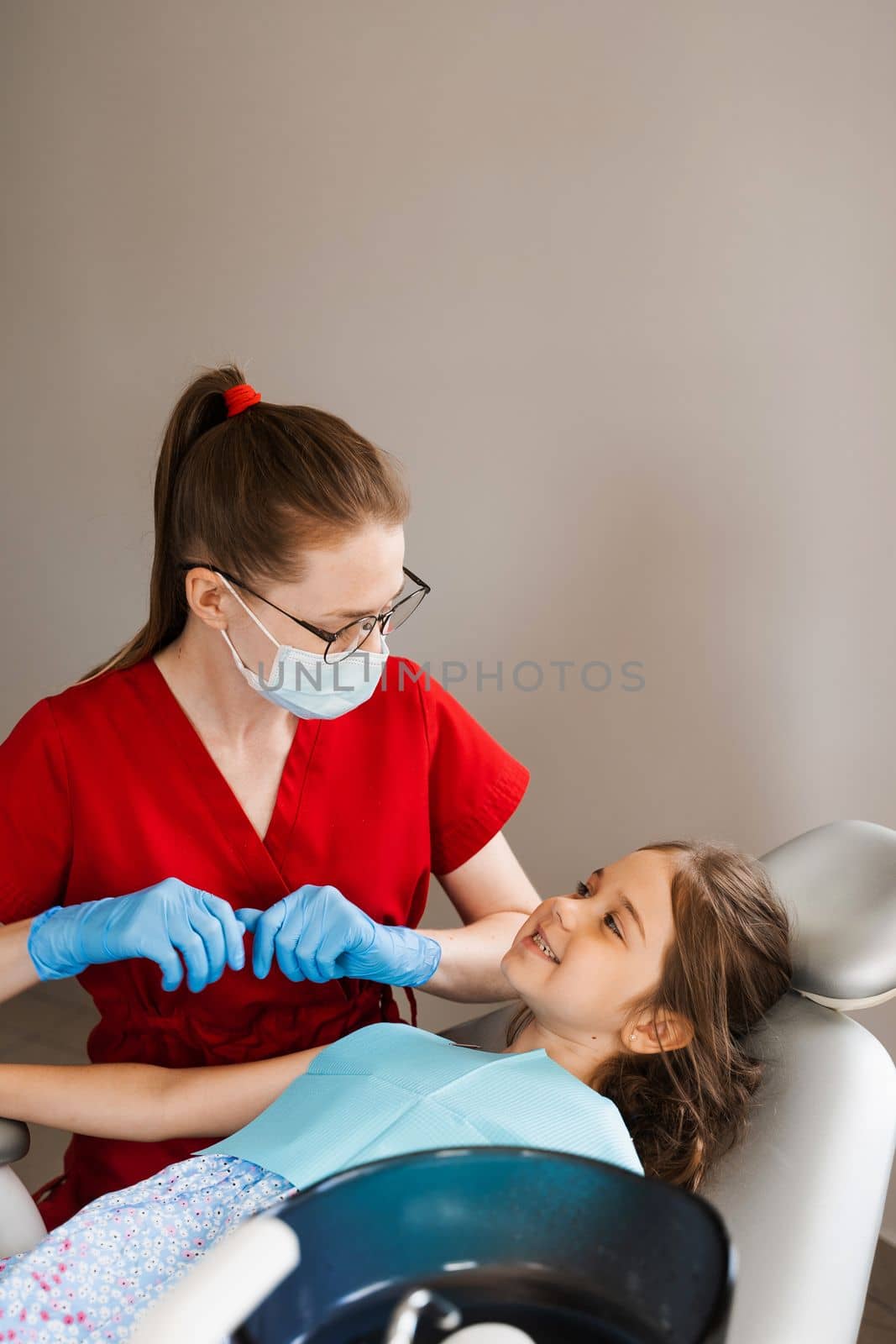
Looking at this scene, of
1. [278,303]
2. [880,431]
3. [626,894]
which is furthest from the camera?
[278,303]

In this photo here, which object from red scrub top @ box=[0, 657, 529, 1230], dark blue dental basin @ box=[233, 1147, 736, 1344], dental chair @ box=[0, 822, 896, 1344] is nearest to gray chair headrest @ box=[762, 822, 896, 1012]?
dental chair @ box=[0, 822, 896, 1344]

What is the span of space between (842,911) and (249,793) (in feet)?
A: 2.47

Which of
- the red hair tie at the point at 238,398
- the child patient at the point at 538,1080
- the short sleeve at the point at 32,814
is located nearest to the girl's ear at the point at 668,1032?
the child patient at the point at 538,1080

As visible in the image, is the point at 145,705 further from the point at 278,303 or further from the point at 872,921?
the point at 278,303

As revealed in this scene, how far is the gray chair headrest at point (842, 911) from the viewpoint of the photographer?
50.6 inches

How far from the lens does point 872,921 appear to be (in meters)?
1.30

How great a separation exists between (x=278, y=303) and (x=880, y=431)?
136 cm

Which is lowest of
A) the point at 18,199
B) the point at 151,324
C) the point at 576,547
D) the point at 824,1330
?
the point at 824,1330

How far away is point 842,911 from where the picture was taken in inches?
52.6

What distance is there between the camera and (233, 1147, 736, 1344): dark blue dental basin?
1.76ft

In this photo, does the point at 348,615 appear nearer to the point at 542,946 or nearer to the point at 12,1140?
the point at 542,946

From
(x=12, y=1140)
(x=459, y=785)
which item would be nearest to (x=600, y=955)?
(x=459, y=785)

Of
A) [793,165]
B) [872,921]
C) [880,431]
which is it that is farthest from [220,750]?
[793,165]

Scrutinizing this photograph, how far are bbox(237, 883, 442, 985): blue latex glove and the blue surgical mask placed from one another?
227mm
